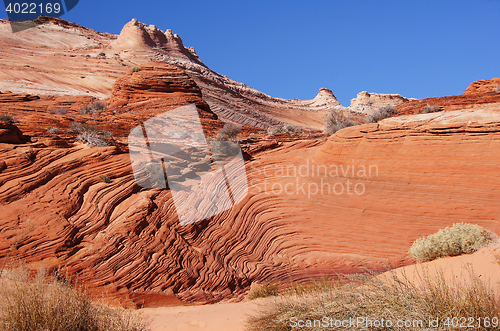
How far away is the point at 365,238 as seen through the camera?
841 centimetres

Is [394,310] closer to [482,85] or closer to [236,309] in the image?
[236,309]

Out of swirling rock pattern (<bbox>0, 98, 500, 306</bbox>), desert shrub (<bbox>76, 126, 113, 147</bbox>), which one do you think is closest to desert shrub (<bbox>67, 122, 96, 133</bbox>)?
desert shrub (<bbox>76, 126, 113, 147</bbox>)

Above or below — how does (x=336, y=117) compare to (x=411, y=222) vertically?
above

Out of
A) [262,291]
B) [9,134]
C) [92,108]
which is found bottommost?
[262,291]

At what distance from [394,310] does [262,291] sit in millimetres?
3634

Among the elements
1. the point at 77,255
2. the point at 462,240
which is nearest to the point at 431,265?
the point at 462,240

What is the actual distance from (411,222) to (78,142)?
33.0 ft

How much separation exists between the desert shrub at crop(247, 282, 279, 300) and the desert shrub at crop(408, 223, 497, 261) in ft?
10.4

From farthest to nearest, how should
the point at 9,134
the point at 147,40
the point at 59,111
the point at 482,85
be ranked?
the point at 147,40
the point at 59,111
the point at 482,85
the point at 9,134

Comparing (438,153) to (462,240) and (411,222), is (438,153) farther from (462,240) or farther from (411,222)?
(462,240)

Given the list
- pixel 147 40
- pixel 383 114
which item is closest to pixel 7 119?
pixel 383 114

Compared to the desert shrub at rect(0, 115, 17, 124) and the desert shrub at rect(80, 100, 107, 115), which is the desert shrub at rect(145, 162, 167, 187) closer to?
the desert shrub at rect(0, 115, 17, 124)

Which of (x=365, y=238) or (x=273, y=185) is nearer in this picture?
(x=365, y=238)

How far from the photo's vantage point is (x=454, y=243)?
20.9ft
